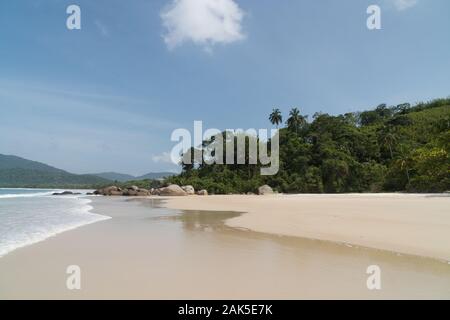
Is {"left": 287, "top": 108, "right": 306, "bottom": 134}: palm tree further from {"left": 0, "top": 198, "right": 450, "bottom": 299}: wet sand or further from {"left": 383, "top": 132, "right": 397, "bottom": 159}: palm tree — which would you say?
{"left": 0, "top": 198, "right": 450, "bottom": 299}: wet sand

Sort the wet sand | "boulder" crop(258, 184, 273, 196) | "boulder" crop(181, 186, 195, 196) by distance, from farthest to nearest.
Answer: "boulder" crop(181, 186, 195, 196)
"boulder" crop(258, 184, 273, 196)
the wet sand

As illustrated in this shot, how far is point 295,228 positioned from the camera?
1112cm

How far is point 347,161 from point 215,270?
4147cm

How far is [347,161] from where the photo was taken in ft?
144

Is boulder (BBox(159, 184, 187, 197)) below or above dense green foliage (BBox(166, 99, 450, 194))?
below

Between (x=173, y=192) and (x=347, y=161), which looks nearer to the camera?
(x=347, y=161)

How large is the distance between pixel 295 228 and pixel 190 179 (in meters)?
48.3

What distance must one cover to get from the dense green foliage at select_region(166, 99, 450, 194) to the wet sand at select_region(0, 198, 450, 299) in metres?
28.2

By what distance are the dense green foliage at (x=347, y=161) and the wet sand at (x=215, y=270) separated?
1110 inches

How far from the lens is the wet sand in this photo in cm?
475

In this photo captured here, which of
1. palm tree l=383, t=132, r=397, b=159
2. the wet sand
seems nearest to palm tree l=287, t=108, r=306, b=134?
palm tree l=383, t=132, r=397, b=159
